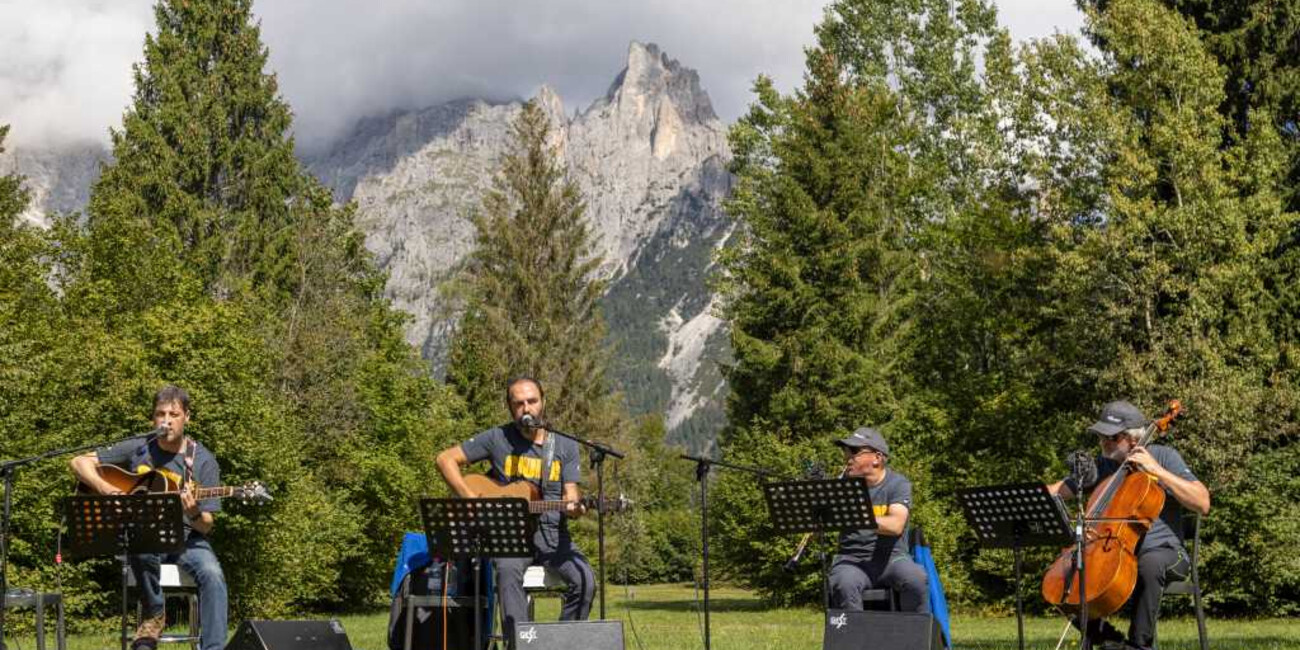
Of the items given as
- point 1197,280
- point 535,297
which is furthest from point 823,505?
point 535,297

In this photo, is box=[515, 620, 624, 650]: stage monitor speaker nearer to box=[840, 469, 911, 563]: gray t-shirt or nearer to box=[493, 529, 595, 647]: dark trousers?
box=[493, 529, 595, 647]: dark trousers

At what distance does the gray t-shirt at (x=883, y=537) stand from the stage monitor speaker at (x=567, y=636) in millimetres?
2079

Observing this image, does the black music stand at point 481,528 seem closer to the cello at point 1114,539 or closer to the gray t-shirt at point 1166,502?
the cello at point 1114,539

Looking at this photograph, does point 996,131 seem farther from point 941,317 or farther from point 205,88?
point 205,88

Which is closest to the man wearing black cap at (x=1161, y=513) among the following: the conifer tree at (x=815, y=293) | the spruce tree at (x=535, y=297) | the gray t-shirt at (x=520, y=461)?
the gray t-shirt at (x=520, y=461)

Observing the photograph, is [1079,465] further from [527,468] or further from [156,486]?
[156,486]

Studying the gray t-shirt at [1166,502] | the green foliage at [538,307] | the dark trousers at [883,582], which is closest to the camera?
the gray t-shirt at [1166,502]

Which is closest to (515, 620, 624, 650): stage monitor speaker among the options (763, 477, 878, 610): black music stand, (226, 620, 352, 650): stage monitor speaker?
(226, 620, 352, 650): stage monitor speaker

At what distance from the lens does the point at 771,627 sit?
19547 mm

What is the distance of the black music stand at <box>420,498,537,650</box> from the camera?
766 cm

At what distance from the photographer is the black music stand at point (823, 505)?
8406 millimetres

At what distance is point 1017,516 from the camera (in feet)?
26.9

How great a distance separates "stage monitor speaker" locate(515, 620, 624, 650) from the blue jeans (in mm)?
2026

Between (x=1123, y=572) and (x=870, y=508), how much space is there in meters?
1.57
